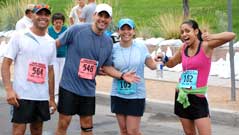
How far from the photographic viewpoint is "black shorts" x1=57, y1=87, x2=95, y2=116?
287 inches

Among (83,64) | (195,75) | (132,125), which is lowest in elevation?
(132,125)

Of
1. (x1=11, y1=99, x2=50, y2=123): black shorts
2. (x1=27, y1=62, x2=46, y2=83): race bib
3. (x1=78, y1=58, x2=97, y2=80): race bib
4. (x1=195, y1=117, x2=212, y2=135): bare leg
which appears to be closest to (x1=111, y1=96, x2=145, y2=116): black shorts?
(x1=78, y1=58, x2=97, y2=80): race bib

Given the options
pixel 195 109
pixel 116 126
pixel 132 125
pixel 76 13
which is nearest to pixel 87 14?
pixel 76 13

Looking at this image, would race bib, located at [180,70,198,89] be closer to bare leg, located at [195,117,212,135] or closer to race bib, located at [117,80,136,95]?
bare leg, located at [195,117,212,135]

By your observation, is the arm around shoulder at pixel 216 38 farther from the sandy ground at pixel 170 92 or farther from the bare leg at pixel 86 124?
the sandy ground at pixel 170 92

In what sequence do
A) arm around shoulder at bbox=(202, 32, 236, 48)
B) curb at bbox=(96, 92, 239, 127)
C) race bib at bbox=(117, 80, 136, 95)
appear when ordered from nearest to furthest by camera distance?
arm around shoulder at bbox=(202, 32, 236, 48) → race bib at bbox=(117, 80, 136, 95) → curb at bbox=(96, 92, 239, 127)

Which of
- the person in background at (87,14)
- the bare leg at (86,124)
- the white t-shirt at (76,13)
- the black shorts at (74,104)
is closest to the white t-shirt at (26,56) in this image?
the black shorts at (74,104)

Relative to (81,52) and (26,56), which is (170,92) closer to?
(81,52)

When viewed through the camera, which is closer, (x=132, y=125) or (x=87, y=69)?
(x=87, y=69)

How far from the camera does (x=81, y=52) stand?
728cm

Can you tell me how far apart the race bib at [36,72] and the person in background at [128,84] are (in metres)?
0.98

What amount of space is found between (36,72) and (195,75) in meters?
1.79

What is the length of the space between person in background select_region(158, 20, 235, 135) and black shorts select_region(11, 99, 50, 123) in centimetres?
154

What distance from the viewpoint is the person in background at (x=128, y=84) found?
737 cm
